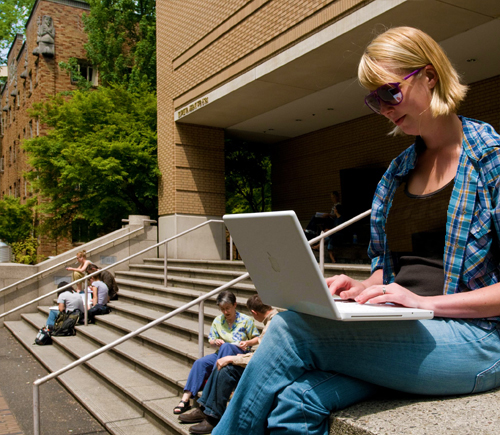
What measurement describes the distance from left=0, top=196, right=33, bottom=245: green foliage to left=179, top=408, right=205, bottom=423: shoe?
22.3 metres

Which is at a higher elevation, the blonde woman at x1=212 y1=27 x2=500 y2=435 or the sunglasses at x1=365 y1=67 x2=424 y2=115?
the sunglasses at x1=365 y1=67 x2=424 y2=115

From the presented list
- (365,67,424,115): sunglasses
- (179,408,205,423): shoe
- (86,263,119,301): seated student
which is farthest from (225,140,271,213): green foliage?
(365,67,424,115): sunglasses

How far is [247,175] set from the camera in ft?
64.8

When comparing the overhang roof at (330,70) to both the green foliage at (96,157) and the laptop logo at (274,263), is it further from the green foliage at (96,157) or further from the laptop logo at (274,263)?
the laptop logo at (274,263)

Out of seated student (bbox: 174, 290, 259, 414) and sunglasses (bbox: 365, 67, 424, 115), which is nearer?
sunglasses (bbox: 365, 67, 424, 115)

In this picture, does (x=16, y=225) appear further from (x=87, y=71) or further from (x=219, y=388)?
(x=219, y=388)

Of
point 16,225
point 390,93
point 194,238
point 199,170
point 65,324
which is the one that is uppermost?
point 199,170

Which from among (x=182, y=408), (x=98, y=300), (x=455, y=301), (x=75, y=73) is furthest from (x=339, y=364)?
(x=75, y=73)

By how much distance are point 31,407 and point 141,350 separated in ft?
5.95

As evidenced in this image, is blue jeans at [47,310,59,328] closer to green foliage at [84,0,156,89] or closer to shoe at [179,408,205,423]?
shoe at [179,408,205,423]

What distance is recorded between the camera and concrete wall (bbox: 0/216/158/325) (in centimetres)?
1304

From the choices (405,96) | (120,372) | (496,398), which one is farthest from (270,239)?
(120,372)

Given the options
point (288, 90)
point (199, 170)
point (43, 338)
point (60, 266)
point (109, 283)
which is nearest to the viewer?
point (43, 338)

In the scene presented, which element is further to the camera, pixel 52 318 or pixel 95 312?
pixel 95 312
